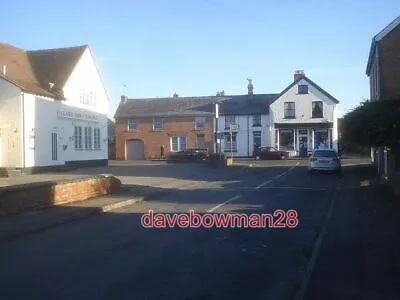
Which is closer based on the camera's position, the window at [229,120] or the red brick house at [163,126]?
the window at [229,120]

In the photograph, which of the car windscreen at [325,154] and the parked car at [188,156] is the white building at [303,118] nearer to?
the parked car at [188,156]

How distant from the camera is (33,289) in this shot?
683 centimetres

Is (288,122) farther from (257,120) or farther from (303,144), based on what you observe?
(257,120)

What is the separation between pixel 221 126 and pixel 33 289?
56472 mm

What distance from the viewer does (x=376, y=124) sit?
18.7 metres

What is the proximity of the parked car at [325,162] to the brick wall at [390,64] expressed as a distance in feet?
17.8

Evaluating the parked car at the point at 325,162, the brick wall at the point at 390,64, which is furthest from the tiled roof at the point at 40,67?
the brick wall at the point at 390,64

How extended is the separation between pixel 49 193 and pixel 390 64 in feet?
62.4

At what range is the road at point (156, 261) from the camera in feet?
22.4

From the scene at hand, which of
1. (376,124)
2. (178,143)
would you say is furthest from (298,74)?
(376,124)

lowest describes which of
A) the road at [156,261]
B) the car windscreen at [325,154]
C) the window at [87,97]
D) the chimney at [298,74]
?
the road at [156,261]

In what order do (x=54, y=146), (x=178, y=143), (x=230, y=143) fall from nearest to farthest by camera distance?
(x=54, y=146) → (x=230, y=143) → (x=178, y=143)

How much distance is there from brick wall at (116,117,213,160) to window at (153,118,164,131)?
1.20 ft

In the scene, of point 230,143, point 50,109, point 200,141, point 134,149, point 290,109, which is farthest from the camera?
point 134,149
